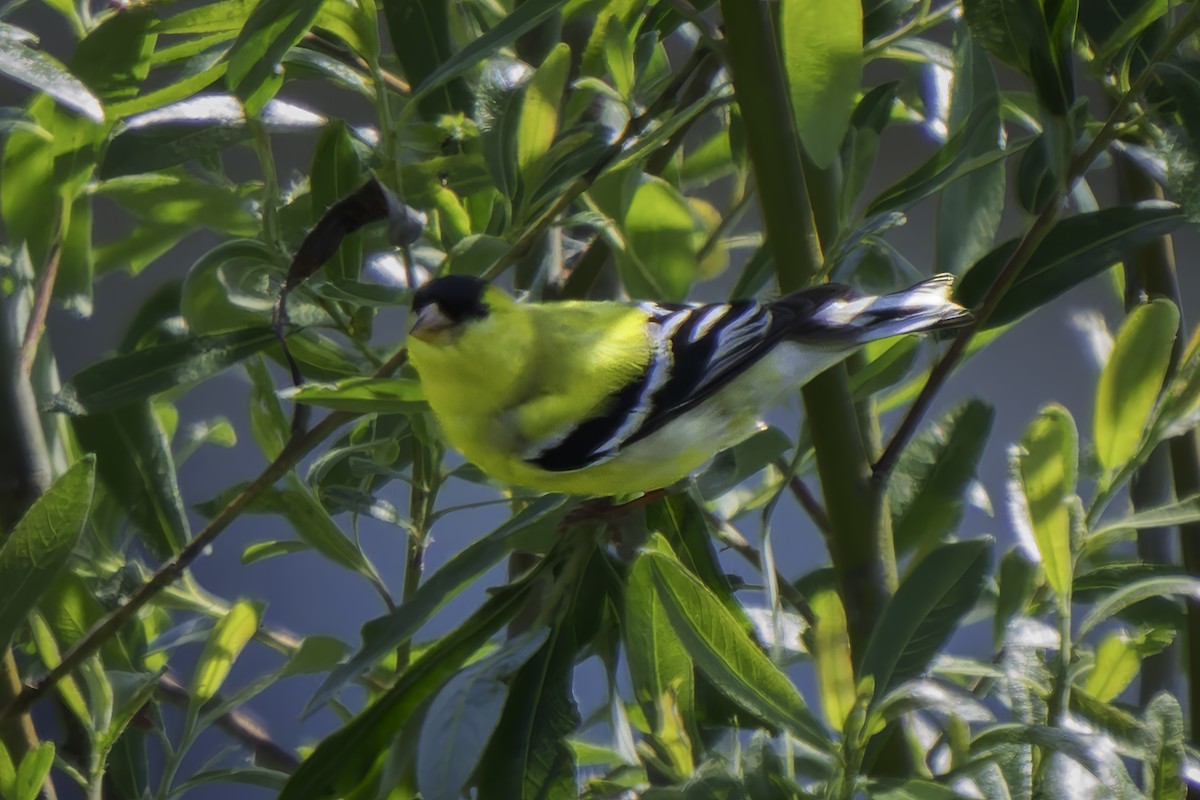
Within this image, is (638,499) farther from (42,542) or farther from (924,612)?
(42,542)

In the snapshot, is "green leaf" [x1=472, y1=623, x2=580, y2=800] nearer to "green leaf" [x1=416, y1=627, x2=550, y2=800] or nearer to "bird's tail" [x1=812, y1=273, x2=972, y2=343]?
"green leaf" [x1=416, y1=627, x2=550, y2=800]

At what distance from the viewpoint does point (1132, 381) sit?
60 cm

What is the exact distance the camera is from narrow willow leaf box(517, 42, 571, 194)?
2.24ft

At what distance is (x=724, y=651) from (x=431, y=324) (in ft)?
1.66

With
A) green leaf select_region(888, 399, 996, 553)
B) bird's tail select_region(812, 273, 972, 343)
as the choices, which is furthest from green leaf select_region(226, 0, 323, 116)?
green leaf select_region(888, 399, 996, 553)

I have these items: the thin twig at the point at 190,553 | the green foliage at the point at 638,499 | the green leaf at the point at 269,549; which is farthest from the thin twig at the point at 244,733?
the thin twig at the point at 190,553

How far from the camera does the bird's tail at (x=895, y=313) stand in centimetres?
67

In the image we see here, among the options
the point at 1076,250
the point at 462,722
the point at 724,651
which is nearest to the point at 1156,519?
the point at 1076,250

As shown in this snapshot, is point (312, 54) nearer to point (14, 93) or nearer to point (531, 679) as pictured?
point (531, 679)

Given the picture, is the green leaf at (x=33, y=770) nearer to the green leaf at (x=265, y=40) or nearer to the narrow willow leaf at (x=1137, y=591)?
the green leaf at (x=265, y=40)

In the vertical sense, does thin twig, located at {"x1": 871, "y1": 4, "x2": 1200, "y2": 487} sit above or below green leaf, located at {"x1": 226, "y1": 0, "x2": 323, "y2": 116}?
below

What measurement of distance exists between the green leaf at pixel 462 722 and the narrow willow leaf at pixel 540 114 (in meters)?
0.31

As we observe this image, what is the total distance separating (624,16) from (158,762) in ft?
5.74

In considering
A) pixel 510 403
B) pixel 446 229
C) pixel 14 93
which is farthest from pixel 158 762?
pixel 446 229
